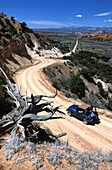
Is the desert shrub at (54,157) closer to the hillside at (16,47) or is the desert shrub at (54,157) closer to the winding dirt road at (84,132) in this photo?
the winding dirt road at (84,132)

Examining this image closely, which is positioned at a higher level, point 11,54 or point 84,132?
point 11,54

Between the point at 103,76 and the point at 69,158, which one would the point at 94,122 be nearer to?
the point at 69,158

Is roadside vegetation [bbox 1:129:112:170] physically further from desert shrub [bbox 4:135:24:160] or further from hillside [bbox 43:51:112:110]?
hillside [bbox 43:51:112:110]

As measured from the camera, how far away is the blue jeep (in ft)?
35.8

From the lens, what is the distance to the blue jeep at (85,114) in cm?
1091

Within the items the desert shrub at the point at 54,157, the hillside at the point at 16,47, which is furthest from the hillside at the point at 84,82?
the desert shrub at the point at 54,157

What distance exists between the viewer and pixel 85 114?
444 inches

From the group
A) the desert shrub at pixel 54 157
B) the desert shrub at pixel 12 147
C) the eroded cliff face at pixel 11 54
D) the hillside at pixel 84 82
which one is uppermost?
the eroded cliff face at pixel 11 54

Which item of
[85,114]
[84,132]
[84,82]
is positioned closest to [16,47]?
[84,82]

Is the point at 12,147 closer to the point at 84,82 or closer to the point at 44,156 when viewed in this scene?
the point at 44,156

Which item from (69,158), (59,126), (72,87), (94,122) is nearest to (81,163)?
(69,158)

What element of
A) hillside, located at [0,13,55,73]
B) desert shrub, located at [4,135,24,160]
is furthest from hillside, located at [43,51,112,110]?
desert shrub, located at [4,135,24,160]

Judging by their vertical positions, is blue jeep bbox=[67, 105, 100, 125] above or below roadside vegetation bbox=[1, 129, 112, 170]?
below

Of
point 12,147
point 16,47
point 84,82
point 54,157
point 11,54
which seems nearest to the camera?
point 12,147
